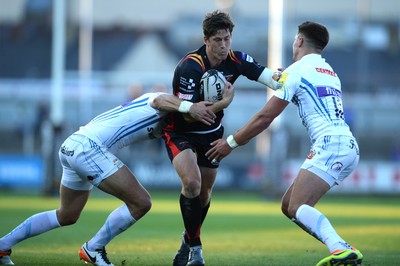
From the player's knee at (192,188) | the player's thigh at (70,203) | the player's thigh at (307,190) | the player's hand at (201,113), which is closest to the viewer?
the player's thigh at (307,190)

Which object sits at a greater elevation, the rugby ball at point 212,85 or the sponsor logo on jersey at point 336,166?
the rugby ball at point 212,85

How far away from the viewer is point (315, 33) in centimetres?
956

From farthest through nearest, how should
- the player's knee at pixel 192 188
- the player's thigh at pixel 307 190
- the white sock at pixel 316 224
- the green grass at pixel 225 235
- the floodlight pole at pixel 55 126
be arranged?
the floodlight pole at pixel 55 126, the green grass at pixel 225 235, the player's knee at pixel 192 188, the player's thigh at pixel 307 190, the white sock at pixel 316 224

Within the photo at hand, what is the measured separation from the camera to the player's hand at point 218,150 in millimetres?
9500

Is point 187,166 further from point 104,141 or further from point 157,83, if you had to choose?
point 157,83

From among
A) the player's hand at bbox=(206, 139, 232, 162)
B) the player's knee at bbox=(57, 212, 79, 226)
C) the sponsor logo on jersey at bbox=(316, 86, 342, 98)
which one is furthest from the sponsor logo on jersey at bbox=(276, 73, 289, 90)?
the player's knee at bbox=(57, 212, 79, 226)

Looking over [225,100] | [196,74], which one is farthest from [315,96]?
[196,74]

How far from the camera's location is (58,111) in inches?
998

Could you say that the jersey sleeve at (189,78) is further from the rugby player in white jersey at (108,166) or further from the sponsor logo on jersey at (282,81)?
the sponsor logo on jersey at (282,81)

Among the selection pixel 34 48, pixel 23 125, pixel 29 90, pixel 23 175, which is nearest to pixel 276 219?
pixel 23 175

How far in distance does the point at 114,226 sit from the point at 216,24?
2561 millimetres

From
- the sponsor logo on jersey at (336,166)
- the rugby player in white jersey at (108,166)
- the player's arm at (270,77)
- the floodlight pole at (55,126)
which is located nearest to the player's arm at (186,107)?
the rugby player in white jersey at (108,166)

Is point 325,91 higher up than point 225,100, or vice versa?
point 325,91

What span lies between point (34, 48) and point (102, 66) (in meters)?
4.93
